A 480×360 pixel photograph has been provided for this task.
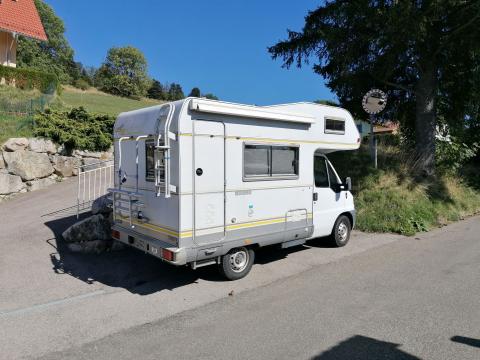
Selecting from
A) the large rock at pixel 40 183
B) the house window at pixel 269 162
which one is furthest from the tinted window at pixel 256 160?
the large rock at pixel 40 183

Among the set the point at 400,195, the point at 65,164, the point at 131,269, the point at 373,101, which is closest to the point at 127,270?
the point at 131,269

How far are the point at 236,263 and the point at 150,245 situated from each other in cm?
139

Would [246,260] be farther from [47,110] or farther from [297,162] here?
[47,110]

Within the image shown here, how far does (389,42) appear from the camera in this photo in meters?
10.7

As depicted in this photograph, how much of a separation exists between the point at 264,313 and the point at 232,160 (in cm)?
220

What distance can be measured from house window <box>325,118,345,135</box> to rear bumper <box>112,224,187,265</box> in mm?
3746

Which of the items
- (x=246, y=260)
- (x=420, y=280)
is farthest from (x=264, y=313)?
(x=420, y=280)

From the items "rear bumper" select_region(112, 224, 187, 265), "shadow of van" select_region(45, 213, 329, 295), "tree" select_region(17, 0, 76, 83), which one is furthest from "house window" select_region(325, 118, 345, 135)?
"tree" select_region(17, 0, 76, 83)

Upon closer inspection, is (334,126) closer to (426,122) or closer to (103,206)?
(103,206)

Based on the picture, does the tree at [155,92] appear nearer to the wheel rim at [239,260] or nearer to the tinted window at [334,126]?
the tinted window at [334,126]

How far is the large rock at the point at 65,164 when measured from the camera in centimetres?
1256

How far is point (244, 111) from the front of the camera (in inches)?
219

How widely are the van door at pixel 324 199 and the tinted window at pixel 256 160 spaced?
139 cm

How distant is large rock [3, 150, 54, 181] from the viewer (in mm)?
11266
